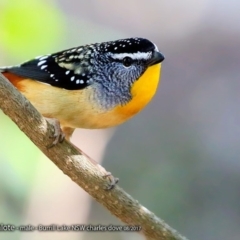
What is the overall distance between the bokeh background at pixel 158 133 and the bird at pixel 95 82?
14 cm

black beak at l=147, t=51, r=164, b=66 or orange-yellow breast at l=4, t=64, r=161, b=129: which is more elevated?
black beak at l=147, t=51, r=164, b=66

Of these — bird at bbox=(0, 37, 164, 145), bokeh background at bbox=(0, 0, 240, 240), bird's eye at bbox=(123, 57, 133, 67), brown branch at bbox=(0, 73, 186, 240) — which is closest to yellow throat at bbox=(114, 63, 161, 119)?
bird at bbox=(0, 37, 164, 145)

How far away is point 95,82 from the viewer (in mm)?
3096

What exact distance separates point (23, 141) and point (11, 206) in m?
0.42

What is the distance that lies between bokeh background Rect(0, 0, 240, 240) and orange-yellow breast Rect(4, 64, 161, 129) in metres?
0.25

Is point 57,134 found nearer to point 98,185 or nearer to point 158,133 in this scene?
point 98,185

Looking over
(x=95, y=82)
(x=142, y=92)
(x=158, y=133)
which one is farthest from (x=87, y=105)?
(x=158, y=133)

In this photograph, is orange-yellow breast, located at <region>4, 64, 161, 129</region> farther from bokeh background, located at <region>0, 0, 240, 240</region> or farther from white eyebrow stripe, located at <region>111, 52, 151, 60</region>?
bokeh background, located at <region>0, 0, 240, 240</region>

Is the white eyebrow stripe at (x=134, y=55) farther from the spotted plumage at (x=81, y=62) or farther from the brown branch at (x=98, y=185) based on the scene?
the brown branch at (x=98, y=185)

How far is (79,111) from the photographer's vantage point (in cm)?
296

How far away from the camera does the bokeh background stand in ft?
10.3

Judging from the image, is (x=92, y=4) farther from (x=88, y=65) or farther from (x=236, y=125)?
(x=88, y=65)

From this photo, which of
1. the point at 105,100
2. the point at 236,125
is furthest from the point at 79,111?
the point at 236,125

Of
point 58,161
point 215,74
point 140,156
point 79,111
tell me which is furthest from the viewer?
point 215,74
